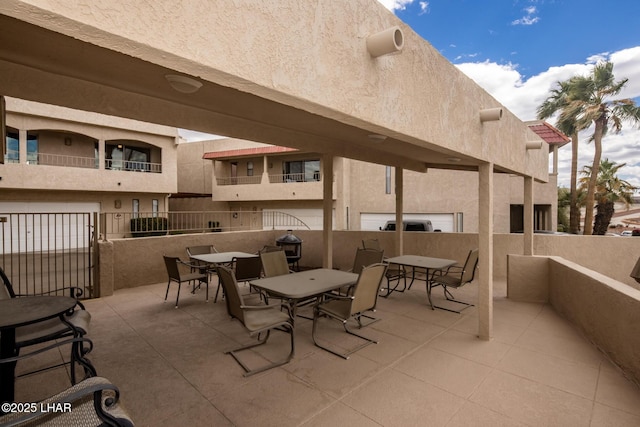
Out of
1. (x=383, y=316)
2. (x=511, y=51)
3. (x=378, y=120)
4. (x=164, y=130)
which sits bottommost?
(x=383, y=316)

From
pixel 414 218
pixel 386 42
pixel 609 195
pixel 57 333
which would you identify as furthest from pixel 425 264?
pixel 609 195

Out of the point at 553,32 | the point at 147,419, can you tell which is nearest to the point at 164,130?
the point at 147,419

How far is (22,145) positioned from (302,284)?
51.6 ft

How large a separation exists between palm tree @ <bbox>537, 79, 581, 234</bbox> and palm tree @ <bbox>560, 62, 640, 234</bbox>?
1.67ft

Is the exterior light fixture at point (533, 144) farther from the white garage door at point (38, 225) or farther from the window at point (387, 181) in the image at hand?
the white garage door at point (38, 225)

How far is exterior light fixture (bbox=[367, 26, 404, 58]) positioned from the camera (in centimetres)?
236

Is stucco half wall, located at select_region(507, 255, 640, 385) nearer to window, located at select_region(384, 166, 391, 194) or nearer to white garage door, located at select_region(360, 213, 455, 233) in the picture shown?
white garage door, located at select_region(360, 213, 455, 233)

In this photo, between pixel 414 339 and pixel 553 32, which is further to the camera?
pixel 553 32

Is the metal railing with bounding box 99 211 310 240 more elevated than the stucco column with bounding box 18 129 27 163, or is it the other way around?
the stucco column with bounding box 18 129 27 163

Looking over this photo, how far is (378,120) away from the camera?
8.43 feet

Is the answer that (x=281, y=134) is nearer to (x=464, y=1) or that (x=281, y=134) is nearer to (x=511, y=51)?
(x=464, y=1)

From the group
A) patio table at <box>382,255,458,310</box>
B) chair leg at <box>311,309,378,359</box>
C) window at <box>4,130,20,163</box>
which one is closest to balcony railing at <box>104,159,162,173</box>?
window at <box>4,130,20,163</box>

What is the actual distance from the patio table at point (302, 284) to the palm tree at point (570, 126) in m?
19.8

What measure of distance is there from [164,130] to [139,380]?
630 inches
